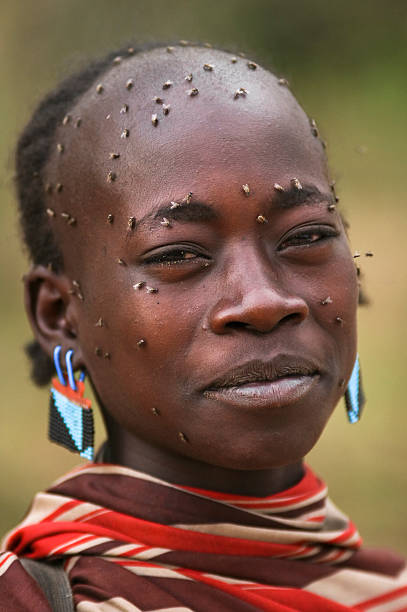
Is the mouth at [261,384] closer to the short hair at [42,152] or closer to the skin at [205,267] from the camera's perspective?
the skin at [205,267]

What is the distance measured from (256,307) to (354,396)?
2.24ft

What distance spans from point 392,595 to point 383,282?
4.94 metres

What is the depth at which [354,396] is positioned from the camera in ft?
9.47

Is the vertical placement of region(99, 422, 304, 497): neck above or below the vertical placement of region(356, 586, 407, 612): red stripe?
above

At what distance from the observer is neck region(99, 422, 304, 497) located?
106 inches

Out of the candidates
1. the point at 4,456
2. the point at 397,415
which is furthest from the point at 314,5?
the point at 4,456

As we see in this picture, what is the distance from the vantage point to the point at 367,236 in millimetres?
7594

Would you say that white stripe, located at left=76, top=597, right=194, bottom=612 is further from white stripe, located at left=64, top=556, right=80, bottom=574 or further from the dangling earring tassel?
the dangling earring tassel

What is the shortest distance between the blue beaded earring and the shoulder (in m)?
0.42

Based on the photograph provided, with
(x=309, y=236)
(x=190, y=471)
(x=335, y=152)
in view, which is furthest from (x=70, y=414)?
(x=335, y=152)

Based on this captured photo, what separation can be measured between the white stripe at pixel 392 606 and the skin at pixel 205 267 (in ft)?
1.66

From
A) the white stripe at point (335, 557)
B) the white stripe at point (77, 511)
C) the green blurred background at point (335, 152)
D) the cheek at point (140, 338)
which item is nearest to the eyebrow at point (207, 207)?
the cheek at point (140, 338)

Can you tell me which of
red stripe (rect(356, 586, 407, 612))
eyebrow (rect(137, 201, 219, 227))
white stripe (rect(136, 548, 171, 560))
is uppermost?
eyebrow (rect(137, 201, 219, 227))

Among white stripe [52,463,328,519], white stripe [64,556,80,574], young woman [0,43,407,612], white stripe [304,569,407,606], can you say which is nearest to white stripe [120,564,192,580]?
young woman [0,43,407,612]
